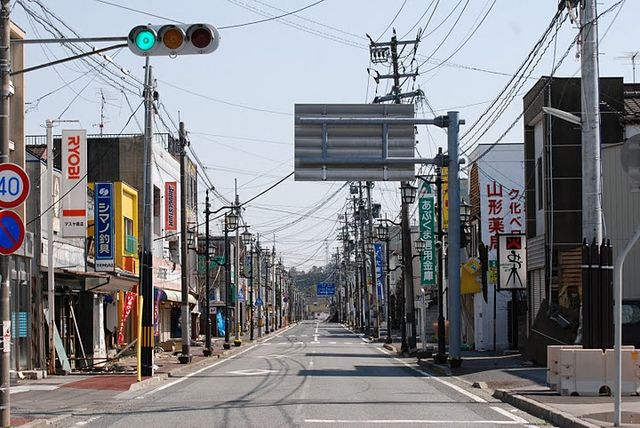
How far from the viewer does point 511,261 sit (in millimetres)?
38688

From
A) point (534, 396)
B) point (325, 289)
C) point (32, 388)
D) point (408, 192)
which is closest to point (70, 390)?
point (32, 388)

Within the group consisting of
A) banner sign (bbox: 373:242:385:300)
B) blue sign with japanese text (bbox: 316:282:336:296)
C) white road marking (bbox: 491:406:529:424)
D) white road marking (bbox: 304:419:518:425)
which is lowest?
blue sign with japanese text (bbox: 316:282:336:296)

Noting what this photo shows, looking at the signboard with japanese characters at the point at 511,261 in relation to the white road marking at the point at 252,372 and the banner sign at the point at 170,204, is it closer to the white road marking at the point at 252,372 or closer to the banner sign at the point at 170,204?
the white road marking at the point at 252,372

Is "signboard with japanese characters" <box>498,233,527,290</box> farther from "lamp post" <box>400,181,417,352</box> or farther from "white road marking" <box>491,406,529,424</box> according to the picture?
"white road marking" <box>491,406,529,424</box>

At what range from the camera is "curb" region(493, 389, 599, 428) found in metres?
14.8

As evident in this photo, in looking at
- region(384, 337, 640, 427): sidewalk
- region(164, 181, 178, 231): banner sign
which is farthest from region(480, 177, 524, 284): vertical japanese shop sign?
region(164, 181, 178, 231): banner sign

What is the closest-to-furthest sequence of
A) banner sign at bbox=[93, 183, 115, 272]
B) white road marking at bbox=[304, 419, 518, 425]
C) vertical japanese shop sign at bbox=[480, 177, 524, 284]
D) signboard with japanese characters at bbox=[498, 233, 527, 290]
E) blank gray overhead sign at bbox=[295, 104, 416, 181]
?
white road marking at bbox=[304, 419, 518, 425], blank gray overhead sign at bbox=[295, 104, 416, 181], banner sign at bbox=[93, 183, 115, 272], signboard with japanese characters at bbox=[498, 233, 527, 290], vertical japanese shop sign at bbox=[480, 177, 524, 284]

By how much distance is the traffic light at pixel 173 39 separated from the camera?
13.5 meters

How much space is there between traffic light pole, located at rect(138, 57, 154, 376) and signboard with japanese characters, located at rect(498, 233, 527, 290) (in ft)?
50.3

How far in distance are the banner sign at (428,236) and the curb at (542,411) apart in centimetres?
2702

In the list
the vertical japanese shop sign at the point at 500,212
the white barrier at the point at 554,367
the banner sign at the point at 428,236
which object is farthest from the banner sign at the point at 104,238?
the white barrier at the point at 554,367

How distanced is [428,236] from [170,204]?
45.5 ft

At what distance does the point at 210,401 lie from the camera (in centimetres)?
2023

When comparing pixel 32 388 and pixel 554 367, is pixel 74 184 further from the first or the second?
pixel 554 367
